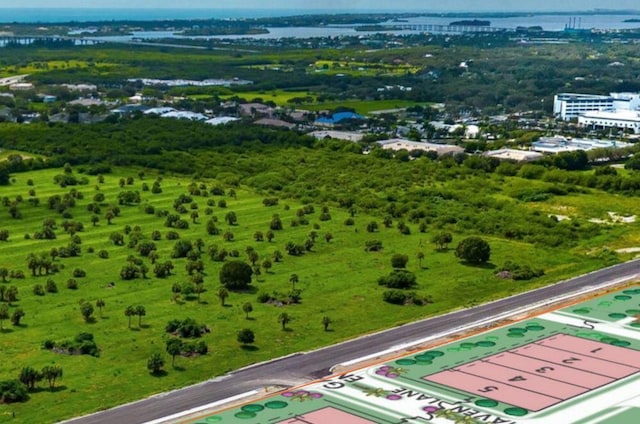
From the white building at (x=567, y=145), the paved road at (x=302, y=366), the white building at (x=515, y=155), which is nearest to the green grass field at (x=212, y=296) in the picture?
the paved road at (x=302, y=366)

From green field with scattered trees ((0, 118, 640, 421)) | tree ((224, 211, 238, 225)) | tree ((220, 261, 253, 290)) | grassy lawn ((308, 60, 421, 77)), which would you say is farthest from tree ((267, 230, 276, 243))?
grassy lawn ((308, 60, 421, 77))

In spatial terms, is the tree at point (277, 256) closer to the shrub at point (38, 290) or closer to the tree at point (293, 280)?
the tree at point (293, 280)

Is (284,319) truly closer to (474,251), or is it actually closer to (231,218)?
(474,251)

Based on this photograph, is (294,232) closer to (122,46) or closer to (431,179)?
(431,179)


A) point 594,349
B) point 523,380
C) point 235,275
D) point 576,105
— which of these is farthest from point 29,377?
point 576,105

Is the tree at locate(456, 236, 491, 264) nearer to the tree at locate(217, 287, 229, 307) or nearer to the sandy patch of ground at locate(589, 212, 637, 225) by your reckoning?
the tree at locate(217, 287, 229, 307)

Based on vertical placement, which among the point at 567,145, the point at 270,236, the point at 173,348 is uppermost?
the point at 173,348
